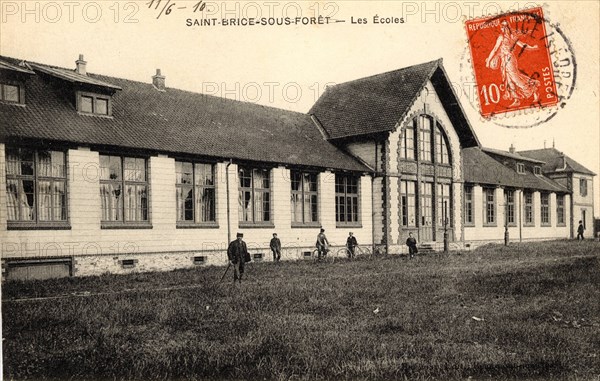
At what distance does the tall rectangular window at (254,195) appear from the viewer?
24578mm

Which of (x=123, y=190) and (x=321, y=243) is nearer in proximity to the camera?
(x=123, y=190)

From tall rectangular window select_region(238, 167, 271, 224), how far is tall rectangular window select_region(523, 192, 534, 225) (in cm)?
2538

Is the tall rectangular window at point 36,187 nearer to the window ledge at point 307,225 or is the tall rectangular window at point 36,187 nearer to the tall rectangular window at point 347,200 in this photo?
the window ledge at point 307,225

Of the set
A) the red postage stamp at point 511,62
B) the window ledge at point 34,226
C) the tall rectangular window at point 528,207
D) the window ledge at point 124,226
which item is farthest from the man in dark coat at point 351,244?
the tall rectangular window at point 528,207

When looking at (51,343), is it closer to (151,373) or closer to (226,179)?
(151,373)

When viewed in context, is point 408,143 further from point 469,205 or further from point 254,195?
point 254,195

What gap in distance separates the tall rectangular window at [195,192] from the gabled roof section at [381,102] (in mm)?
9418

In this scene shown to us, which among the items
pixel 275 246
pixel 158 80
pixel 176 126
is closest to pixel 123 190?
pixel 176 126

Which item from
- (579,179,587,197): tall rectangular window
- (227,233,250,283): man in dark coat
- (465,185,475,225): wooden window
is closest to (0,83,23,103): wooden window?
(227,233,250,283): man in dark coat

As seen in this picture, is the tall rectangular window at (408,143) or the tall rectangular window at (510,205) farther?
the tall rectangular window at (510,205)

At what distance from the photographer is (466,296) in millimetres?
13461

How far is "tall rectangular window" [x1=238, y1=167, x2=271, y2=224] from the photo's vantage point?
80.6 ft

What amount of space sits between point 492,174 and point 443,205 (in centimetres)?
898

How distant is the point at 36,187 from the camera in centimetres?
1800
